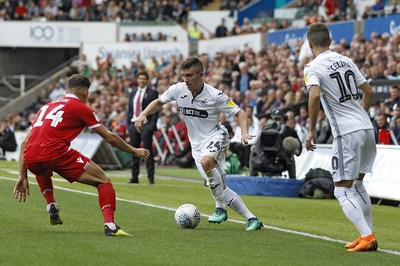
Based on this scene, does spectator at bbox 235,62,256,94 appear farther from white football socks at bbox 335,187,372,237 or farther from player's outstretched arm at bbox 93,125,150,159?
white football socks at bbox 335,187,372,237

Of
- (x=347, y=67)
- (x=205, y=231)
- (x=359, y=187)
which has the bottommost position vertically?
(x=205, y=231)

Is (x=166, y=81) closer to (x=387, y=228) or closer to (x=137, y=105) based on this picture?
(x=137, y=105)

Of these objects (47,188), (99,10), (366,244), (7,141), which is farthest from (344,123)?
(99,10)

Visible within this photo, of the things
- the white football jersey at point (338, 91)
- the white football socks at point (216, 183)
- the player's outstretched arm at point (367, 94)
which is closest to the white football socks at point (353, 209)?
the white football jersey at point (338, 91)

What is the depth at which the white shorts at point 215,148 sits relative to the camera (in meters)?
12.1

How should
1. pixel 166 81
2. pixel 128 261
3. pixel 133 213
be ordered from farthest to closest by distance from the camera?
pixel 166 81
pixel 133 213
pixel 128 261

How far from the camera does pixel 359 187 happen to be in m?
10.1

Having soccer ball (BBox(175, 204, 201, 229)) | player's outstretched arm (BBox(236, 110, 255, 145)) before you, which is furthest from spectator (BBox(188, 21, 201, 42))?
soccer ball (BBox(175, 204, 201, 229))

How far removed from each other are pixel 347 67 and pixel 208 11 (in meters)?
34.5

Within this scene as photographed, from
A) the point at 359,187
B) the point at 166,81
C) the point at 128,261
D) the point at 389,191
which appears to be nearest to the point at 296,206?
the point at 389,191

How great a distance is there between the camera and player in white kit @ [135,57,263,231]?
11977 mm

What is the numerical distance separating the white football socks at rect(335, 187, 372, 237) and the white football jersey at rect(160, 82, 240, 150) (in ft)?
8.49

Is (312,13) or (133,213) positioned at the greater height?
(312,13)

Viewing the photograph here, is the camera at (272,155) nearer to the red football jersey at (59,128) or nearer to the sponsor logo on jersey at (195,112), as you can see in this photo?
the sponsor logo on jersey at (195,112)
